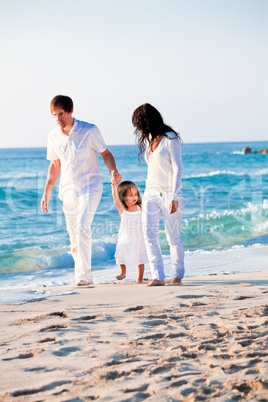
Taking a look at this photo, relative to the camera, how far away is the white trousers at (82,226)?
16.7 ft

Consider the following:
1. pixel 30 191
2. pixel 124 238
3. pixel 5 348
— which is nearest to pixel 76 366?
pixel 5 348

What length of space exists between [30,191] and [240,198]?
7.78m

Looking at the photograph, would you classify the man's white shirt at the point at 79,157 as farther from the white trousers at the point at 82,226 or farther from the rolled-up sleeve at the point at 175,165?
the rolled-up sleeve at the point at 175,165

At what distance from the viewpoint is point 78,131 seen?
200 inches

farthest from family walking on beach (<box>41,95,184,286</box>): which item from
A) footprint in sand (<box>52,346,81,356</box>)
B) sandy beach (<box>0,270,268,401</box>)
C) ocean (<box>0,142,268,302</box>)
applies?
footprint in sand (<box>52,346,81,356</box>)

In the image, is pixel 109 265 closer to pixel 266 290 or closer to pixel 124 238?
pixel 124 238

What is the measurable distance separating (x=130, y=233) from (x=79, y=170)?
0.93 meters

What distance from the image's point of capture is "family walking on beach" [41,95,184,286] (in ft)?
15.2

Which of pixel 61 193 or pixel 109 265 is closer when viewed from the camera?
pixel 61 193

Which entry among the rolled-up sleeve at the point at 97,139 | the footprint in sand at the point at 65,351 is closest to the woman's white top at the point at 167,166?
the rolled-up sleeve at the point at 97,139

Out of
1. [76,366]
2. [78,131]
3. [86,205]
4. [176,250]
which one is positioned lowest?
[76,366]

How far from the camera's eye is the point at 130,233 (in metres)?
5.37

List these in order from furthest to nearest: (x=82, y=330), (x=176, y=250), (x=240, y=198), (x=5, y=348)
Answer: (x=240, y=198) → (x=176, y=250) → (x=82, y=330) → (x=5, y=348)

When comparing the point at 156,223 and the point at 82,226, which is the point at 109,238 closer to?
the point at 82,226
